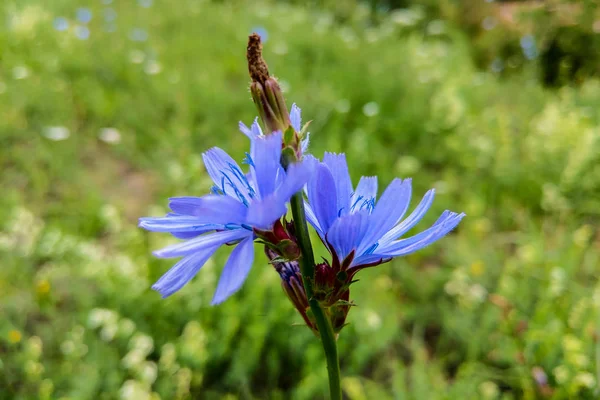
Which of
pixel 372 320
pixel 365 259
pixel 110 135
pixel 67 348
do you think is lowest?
pixel 372 320

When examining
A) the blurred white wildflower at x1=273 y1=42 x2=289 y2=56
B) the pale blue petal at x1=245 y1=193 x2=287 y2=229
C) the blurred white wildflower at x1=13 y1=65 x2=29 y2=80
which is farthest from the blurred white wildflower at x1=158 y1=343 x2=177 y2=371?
the blurred white wildflower at x1=273 y1=42 x2=289 y2=56

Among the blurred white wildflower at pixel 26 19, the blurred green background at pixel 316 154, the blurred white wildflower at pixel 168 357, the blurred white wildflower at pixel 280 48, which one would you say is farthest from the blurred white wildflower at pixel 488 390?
the blurred white wildflower at pixel 26 19

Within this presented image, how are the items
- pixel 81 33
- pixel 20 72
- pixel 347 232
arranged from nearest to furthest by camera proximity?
pixel 347 232 < pixel 20 72 < pixel 81 33

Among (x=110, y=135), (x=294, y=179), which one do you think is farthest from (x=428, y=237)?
(x=110, y=135)

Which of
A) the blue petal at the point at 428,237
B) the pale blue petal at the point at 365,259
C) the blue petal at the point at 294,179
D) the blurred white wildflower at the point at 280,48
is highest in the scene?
the blue petal at the point at 294,179

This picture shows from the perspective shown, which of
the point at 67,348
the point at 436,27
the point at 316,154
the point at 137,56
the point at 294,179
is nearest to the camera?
the point at 294,179

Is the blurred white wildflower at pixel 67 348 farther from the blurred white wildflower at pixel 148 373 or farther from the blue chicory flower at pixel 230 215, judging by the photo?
the blue chicory flower at pixel 230 215

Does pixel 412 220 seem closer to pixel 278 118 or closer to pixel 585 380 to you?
pixel 278 118
